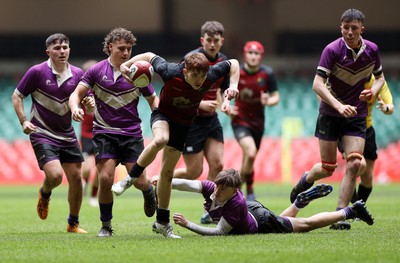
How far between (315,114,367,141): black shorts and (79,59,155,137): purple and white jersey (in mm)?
2437

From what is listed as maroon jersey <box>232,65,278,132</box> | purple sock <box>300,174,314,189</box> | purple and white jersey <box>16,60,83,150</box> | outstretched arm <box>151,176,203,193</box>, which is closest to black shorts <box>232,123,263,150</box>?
maroon jersey <box>232,65,278,132</box>

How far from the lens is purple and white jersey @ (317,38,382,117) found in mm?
11727

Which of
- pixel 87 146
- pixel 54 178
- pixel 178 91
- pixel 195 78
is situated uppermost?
pixel 195 78

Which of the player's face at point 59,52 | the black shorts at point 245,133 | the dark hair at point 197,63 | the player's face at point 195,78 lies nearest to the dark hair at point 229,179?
the player's face at point 195,78

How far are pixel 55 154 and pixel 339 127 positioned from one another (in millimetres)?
3699

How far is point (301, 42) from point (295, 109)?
297 cm

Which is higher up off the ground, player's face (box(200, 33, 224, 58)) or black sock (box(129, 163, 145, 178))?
player's face (box(200, 33, 224, 58))

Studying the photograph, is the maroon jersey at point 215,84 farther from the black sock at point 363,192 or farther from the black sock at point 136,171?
the black sock at point 136,171

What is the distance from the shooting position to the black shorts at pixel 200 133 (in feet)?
44.7

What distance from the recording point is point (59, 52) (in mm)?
11844

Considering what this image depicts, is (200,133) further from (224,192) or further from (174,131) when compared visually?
(224,192)

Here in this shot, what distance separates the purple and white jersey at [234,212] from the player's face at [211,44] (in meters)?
3.12

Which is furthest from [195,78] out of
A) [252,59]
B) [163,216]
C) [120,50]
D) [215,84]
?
[252,59]

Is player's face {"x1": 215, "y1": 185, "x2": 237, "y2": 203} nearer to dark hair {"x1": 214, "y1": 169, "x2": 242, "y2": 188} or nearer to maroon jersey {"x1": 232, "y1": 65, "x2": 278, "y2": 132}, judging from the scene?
dark hair {"x1": 214, "y1": 169, "x2": 242, "y2": 188}
